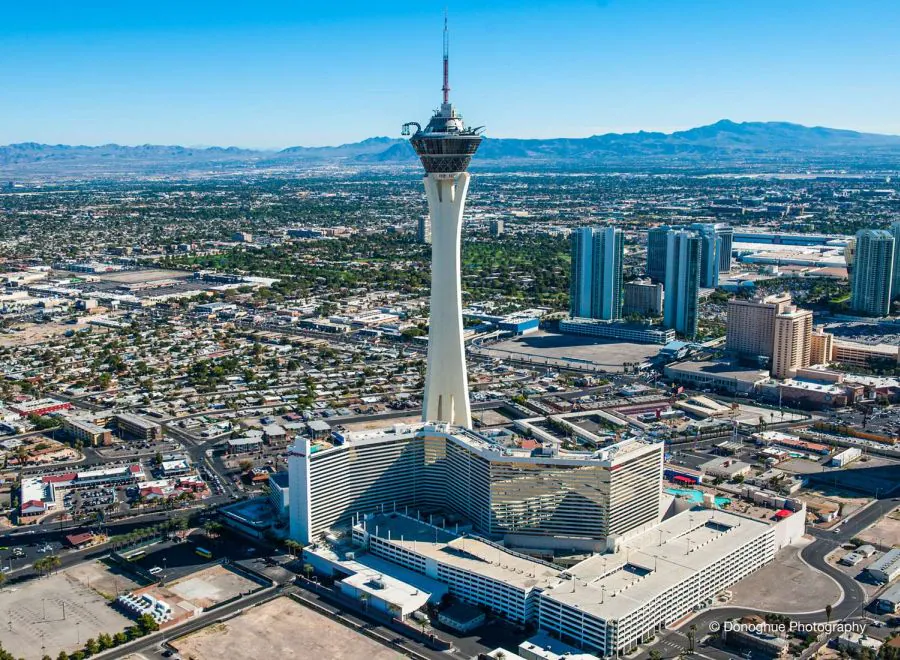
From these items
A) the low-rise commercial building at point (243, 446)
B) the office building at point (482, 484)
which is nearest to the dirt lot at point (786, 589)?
the office building at point (482, 484)

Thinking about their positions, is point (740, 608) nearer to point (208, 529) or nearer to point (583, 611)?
point (583, 611)

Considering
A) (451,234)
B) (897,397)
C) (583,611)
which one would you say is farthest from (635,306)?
(583,611)

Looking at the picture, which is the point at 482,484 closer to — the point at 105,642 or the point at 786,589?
the point at 786,589

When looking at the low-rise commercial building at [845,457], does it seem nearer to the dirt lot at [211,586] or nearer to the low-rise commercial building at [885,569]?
the low-rise commercial building at [885,569]

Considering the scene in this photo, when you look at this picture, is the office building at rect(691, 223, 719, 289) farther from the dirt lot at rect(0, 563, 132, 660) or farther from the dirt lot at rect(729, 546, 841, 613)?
the dirt lot at rect(0, 563, 132, 660)

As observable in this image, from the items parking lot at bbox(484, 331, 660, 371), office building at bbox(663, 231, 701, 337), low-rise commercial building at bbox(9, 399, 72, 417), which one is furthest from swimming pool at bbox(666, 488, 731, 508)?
office building at bbox(663, 231, 701, 337)

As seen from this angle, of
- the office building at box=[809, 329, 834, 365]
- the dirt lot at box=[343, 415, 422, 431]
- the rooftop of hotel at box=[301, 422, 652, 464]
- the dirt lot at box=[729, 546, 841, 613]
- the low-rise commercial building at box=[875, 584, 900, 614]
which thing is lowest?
the dirt lot at box=[729, 546, 841, 613]

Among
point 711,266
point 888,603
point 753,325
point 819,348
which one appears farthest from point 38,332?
point 888,603
